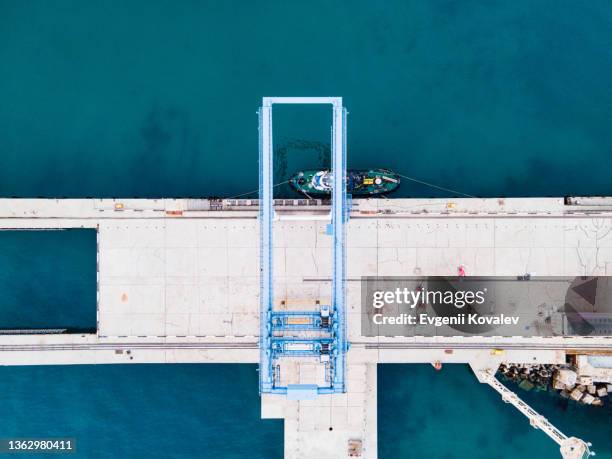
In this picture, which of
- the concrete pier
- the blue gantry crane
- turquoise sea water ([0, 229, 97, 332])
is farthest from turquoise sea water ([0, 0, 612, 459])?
the blue gantry crane

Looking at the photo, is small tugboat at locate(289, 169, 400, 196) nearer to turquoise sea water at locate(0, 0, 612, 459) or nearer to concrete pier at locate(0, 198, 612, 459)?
turquoise sea water at locate(0, 0, 612, 459)

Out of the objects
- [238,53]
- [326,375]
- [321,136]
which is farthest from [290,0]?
[326,375]

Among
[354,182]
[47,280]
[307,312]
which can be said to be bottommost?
[307,312]

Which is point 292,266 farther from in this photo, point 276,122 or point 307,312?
point 276,122

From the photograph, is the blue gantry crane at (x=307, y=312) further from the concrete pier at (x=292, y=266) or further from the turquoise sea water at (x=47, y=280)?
the turquoise sea water at (x=47, y=280)

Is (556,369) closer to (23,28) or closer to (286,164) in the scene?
(286,164)

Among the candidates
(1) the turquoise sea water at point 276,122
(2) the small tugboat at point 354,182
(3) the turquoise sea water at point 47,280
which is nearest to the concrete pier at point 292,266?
(2) the small tugboat at point 354,182

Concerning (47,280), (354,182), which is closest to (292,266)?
(354,182)
